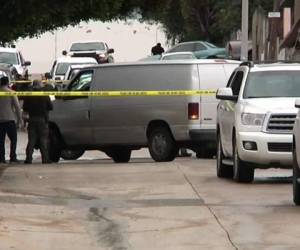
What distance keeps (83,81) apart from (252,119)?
7.31m

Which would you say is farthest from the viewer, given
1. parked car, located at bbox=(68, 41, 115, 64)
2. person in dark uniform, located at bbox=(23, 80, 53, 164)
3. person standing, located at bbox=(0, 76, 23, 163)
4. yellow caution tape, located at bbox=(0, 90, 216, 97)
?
parked car, located at bbox=(68, 41, 115, 64)

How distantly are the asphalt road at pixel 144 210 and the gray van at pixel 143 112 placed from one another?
1948 mm

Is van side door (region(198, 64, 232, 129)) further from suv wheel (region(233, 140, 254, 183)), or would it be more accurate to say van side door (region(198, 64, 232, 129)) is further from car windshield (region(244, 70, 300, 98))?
suv wheel (region(233, 140, 254, 183))

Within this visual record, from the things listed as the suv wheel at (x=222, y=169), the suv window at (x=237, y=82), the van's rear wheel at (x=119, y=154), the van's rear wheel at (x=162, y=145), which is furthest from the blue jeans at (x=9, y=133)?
the suv window at (x=237, y=82)

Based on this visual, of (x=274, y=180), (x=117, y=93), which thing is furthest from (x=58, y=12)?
(x=274, y=180)

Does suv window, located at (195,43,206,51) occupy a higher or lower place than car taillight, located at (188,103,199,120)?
lower

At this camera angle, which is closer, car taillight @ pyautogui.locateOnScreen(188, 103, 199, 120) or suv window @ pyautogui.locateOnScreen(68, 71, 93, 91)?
car taillight @ pyautogui.locateOnScreen(188, 103, 199, 120)

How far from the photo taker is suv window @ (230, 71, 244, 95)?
1547 cm

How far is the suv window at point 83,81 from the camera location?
20.7 m

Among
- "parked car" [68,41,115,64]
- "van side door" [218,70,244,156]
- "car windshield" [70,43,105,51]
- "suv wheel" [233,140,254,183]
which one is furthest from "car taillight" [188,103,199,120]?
"car windshield" [70,43,105,51]

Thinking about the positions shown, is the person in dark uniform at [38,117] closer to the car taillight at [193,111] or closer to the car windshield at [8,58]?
the car taillight at [193,111]

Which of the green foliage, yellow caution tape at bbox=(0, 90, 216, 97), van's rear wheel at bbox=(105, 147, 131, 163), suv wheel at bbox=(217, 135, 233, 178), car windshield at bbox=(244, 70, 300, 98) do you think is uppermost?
the green foliage

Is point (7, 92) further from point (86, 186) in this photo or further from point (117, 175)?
point (86, 186)

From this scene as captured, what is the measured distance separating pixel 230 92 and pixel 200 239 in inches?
209
